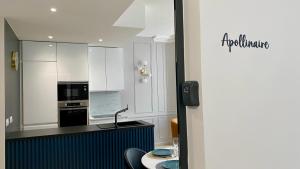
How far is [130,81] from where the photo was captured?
18.9 ft

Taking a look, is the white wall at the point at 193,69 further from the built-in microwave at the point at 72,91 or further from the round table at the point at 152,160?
the built-in microwave at the point at 72,91

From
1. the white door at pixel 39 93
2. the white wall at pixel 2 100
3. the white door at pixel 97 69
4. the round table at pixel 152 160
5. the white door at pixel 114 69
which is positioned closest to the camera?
the round table at pixel 152 160

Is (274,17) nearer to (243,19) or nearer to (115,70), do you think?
(243,19)

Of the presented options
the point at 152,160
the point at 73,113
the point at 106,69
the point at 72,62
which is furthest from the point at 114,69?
the point at 152,160

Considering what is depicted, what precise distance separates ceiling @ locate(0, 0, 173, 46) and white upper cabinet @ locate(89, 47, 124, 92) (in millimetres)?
619

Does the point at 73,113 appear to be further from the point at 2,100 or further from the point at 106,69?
the point at 2,100

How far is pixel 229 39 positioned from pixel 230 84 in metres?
0.16

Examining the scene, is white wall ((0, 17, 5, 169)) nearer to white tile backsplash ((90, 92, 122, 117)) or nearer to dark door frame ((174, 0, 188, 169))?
white tile backsplash ((90, 92, 122, 117))

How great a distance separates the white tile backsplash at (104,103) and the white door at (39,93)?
1.08 metres

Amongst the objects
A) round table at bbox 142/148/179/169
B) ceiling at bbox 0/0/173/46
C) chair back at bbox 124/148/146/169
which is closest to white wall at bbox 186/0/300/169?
round table at bbox 142/148/179/169

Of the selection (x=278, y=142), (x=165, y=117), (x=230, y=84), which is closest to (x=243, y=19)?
(x=230, y=84)

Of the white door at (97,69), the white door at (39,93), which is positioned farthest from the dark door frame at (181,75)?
the white door at (97,69)

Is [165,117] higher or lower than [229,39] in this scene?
lower

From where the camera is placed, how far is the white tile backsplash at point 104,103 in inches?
212
